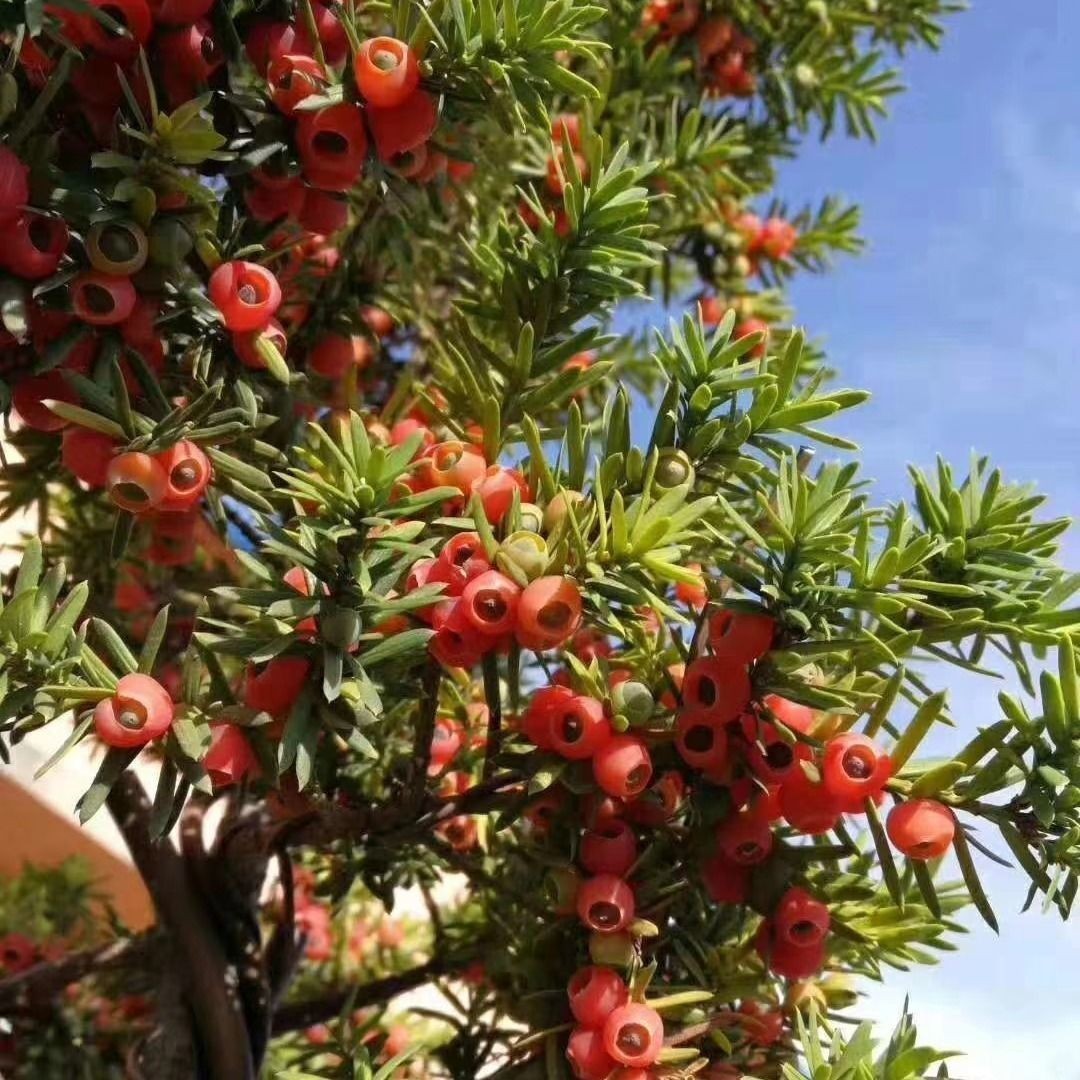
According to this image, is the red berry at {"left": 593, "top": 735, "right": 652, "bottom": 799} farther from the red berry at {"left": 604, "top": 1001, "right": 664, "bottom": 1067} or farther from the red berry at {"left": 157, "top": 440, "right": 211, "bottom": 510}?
the red berry at {"left": 157, "top": 440, "right": 211, "bottom": 510}

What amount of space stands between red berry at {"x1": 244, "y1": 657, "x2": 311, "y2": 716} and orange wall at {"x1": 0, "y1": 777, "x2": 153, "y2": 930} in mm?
1592

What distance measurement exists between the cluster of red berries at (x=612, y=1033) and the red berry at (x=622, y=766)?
13cm

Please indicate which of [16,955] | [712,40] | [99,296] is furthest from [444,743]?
[712,40]

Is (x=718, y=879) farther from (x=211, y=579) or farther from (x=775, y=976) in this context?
(x=211, y=579)

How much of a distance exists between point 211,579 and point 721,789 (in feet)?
2.61

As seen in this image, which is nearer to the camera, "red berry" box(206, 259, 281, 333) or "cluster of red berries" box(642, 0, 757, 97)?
"red berry" box(206, 259, 281, 333)

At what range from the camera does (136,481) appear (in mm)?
714

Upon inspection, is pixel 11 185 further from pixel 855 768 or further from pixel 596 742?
pixel 855 768

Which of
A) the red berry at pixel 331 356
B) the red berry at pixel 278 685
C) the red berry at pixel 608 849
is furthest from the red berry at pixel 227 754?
the red berry at pixel 331 356

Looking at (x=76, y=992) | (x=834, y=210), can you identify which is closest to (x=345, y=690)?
(x=76, y=992)

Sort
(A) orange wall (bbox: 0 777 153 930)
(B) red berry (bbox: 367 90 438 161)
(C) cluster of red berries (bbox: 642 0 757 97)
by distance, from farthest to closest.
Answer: (A) orange wall (bbox: 0 777 153 930)
(C) cluster of red berries (bbox: 642 0 757 97)
(B) red berry (bbox: 367 90 438 161)

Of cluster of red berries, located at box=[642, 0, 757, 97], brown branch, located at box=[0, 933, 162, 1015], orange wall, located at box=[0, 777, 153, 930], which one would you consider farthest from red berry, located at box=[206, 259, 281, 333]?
orange wall, located at box=[0, 777, 153, 930]

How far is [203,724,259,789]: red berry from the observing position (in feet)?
2.31

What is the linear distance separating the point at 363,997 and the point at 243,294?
2.31ft
